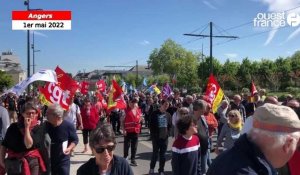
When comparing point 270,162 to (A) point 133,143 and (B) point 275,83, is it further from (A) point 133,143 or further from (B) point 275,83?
(B) point 275,83

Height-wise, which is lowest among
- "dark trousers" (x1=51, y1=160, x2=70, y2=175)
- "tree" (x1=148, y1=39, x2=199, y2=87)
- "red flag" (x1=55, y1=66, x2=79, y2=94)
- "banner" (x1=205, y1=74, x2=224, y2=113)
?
"dark trousers" (x1=51, y1=160, x2=70, y2=175)

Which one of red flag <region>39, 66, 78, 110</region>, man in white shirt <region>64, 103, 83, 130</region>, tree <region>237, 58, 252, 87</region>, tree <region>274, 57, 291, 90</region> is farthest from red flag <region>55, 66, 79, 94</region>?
tree <region>237, 58, 252, 87</region>

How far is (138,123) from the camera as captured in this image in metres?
10.6

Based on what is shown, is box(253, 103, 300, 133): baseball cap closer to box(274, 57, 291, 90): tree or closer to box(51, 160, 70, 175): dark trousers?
box(51, 160, 70, 175): dark trousers

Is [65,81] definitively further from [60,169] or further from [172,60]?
[172,60]

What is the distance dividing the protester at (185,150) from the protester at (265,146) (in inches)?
141

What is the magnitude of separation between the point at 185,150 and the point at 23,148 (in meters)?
2.17

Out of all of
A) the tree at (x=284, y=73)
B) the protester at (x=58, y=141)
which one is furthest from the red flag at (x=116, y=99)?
the tree at (x=284, y=73)

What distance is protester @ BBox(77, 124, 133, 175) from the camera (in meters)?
3.31

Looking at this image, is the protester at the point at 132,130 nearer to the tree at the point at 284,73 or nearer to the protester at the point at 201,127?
the protester at the point at 201,127

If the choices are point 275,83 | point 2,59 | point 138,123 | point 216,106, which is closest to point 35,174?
point 138,123

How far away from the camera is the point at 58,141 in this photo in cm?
598

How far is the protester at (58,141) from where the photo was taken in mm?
5945

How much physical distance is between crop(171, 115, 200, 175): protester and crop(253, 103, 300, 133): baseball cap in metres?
3.58
